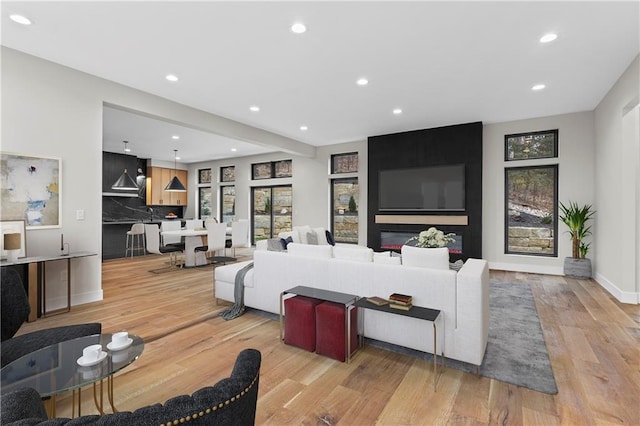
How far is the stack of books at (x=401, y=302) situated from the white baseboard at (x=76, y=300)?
3.85 meters

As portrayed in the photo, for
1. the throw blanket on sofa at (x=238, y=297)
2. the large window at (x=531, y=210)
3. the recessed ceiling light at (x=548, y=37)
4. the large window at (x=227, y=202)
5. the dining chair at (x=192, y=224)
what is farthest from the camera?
the large window at (x=227, y=202)

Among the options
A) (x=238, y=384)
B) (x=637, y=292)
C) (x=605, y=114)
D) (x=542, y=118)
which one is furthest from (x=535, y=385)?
(x=542, y=118)

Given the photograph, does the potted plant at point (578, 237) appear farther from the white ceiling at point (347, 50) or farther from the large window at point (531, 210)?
the white ceiling at point (347, 50)

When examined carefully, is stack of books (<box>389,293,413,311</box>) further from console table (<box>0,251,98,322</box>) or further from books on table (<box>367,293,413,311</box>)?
console table (<box>0,251,98,322</box>)

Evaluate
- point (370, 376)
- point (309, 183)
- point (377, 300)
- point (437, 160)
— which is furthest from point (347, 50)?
point (309, 183)

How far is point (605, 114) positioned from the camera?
479 cm

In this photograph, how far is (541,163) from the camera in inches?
232

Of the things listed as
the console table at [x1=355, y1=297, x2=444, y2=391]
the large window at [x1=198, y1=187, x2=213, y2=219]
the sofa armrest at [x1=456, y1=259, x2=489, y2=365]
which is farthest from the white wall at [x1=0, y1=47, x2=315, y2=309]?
the large window at [x1=198, y1=187, x2=213, y2=219]

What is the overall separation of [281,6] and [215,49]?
1066 mm

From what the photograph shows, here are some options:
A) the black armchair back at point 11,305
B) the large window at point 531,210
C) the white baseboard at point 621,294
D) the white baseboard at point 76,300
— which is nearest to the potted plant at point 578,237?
the large window at point 531,210

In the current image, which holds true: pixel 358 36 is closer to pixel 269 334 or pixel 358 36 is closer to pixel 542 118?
pixel 269 334

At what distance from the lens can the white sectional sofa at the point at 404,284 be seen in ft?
7.88

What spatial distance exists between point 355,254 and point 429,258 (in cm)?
71

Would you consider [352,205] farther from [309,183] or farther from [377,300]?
[377,300]
